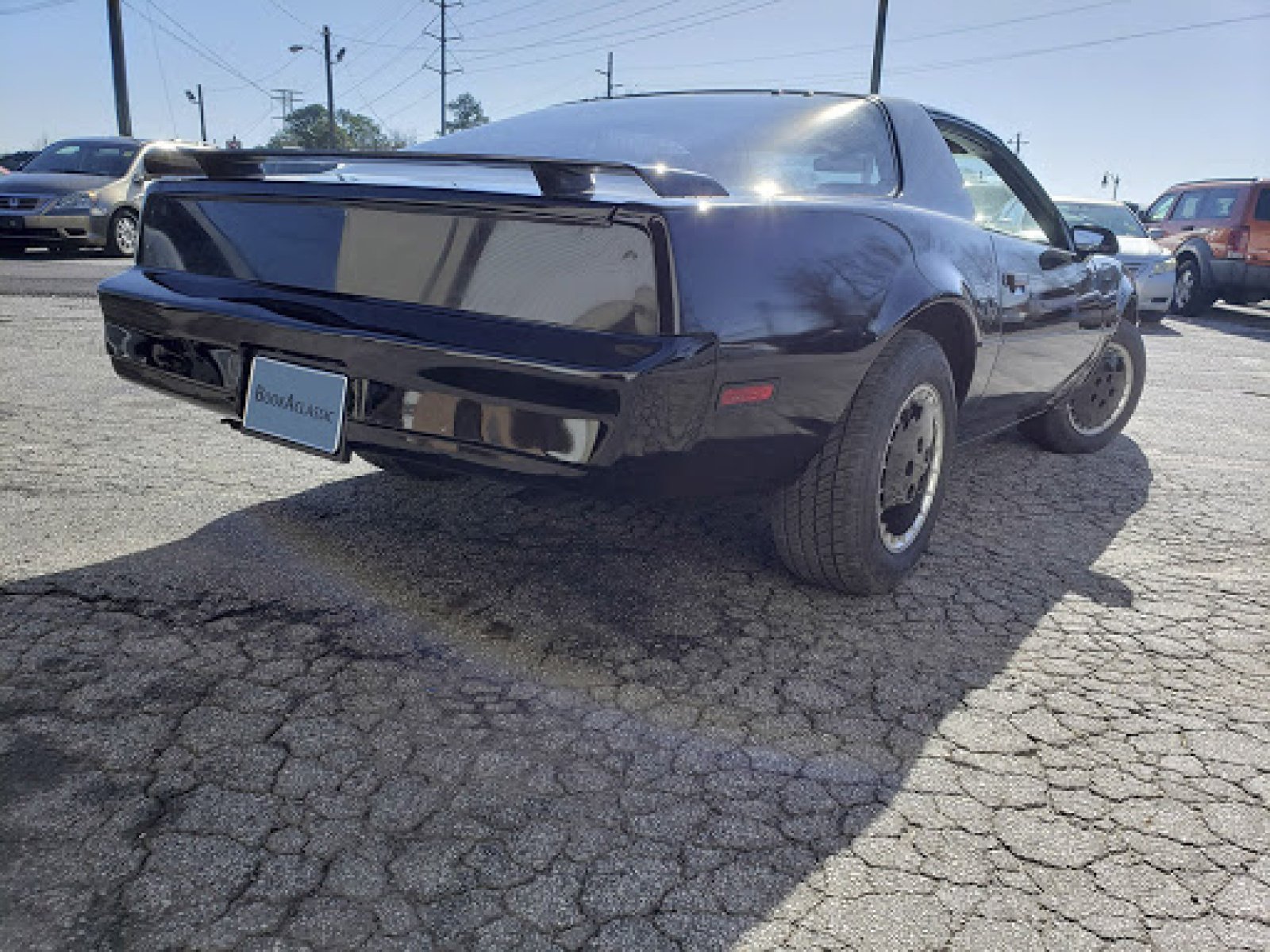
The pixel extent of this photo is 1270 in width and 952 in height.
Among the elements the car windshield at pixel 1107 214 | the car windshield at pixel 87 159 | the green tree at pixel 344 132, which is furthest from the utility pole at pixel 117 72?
the green tree at pixel 344 132

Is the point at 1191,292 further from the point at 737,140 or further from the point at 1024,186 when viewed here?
the point at 737,140

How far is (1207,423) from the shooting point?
5.42 metres

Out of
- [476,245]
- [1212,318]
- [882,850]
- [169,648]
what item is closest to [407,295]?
[476,245]

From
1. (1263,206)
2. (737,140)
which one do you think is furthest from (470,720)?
(1263,206)

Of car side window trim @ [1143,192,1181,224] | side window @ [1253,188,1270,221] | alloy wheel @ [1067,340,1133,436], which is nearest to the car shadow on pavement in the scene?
alloy wheel @ [1067,340,1133,436]

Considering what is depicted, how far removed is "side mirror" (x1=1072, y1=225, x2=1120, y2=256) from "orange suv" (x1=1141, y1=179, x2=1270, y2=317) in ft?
30.7

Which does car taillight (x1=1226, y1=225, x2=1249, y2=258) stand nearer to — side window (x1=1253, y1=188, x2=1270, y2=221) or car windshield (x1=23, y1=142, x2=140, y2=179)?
side window (x1=1253, y1=188, x2=1270, y2=221)

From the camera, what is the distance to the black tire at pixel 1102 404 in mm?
4480

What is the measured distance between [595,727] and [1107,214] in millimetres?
12179

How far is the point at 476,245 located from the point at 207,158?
0.89 metres

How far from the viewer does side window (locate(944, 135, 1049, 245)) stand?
125 inches

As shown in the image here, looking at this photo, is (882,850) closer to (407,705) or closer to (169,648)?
(407,705)

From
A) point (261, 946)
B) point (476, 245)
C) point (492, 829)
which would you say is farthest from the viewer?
point (476, 245)

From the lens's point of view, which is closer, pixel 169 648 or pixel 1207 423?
pixel 169 648
